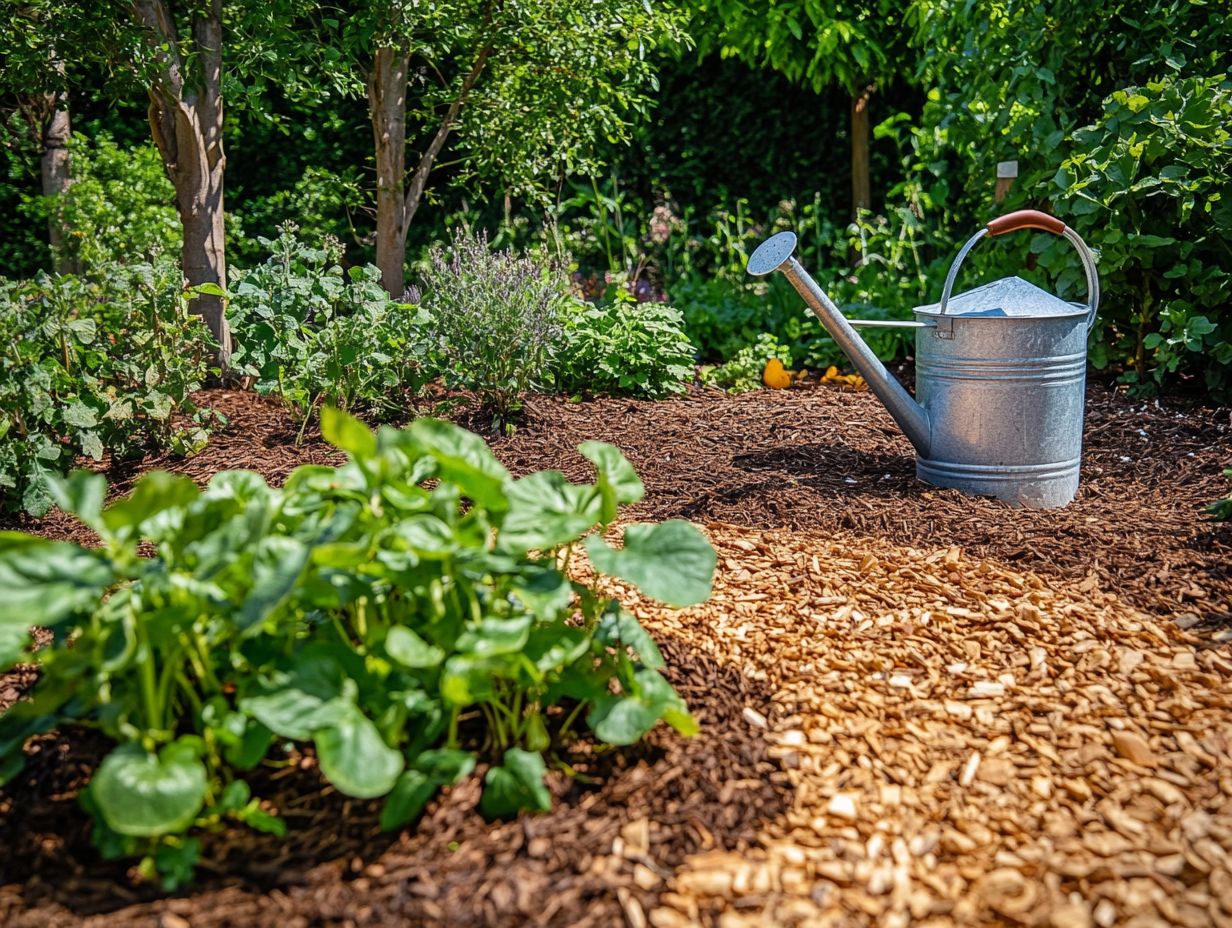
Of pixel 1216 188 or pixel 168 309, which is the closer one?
pixel 168 309

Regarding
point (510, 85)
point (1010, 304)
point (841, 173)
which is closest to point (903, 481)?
point (1010, 304)

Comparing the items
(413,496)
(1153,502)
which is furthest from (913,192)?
(413,496)

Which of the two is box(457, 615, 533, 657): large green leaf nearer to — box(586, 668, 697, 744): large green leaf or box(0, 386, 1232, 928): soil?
box(586, 668, 697, 744): large green leaf

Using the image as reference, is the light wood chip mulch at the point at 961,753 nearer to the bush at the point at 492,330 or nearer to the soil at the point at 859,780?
the soil at the point at 859,780

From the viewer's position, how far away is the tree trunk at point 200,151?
13.6 ft

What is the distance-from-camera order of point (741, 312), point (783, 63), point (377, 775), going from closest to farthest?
point (377, 775) → point (741, 312) → point (783, 63)

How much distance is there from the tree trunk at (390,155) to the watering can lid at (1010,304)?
3.17 m

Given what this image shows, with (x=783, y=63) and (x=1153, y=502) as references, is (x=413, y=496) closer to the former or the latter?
(x=1153, y=502)

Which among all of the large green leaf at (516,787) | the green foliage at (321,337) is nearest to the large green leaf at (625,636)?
the large green leaf at (516,787)

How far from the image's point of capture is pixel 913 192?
6.11 metres

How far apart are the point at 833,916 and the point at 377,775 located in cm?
67

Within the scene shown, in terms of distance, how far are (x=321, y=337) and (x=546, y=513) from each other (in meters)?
2.40

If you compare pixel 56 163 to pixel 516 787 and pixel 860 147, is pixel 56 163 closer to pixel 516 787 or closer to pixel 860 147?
pixel 860 147

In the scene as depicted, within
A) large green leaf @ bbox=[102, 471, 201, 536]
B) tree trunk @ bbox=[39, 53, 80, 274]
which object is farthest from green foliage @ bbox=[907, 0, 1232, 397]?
tree trunk @ bbox=[39, 53, 80, 274]
